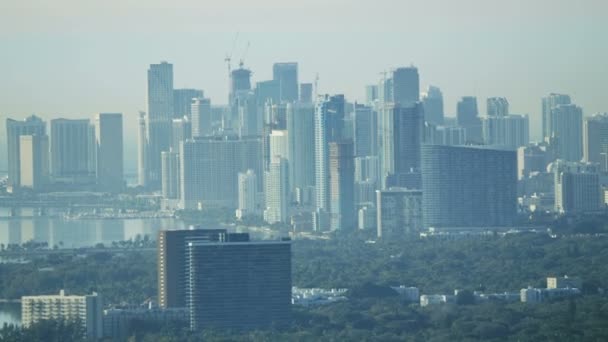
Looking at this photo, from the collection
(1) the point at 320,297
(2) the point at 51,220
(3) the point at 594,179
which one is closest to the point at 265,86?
(2) the point at 51,220

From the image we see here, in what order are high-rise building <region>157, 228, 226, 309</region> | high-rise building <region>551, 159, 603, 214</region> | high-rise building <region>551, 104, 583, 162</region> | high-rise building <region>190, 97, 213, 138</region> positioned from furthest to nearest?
high-rise building <region>190, 97, 213, 138</region>, high-rise building <region>551, 104, 583, 162</region>, high-rise building <region>551, 159, 603, 214</region>, high-rise building <region>157, 228, 226, 309</region>

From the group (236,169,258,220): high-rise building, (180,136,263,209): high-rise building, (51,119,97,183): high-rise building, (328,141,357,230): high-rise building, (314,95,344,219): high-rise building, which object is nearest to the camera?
(328,141,357,230): high-rise building

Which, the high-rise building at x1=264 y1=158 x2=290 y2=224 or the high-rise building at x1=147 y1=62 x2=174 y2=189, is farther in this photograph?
the high-rise building at x1=147 y1=62 x2=174 y2=189

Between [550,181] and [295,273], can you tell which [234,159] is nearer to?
[550,181]

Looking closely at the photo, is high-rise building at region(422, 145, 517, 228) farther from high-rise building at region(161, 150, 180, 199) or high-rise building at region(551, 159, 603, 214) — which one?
high-rise building at region(161, 150, 180, 199)

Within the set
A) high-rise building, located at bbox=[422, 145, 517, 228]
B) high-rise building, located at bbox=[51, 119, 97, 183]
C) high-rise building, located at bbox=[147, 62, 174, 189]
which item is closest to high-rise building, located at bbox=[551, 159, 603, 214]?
high-rise building, located at bbox=[422, 145, 517, 228]
